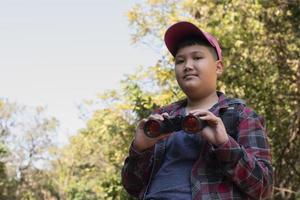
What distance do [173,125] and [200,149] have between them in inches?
7.1

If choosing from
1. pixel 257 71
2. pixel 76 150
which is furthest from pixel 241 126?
pixel 76 150

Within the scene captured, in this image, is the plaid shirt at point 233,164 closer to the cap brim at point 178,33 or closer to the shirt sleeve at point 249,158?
the shirt sleeve at point 249,158

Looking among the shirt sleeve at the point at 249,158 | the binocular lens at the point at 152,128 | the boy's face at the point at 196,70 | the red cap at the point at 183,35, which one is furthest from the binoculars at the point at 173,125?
the red cap at the point at 183,35

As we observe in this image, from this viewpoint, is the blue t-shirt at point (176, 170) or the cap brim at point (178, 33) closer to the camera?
the blue t-shirt at point (176, 170)

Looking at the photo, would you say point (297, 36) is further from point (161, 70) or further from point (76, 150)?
point (76, 150)

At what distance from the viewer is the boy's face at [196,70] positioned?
6.46 feet

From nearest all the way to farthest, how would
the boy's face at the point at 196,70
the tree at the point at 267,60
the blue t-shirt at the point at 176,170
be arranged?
1. the blue t-shirt at the point at 176,170
2. the boy's face at the point at 196,70
3. the tree at the point at 267,60

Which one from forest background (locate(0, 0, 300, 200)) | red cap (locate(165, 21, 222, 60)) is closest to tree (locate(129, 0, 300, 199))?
forest background (locate(0, 0, 300, 200))

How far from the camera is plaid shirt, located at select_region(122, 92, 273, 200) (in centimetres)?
176

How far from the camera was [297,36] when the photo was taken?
30.8ft

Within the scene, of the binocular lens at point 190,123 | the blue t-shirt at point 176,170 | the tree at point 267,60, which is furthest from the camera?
the tree at point 267,60

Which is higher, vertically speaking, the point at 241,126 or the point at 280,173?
the point at 241,126

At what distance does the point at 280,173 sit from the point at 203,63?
334 inches

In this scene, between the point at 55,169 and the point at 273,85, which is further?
the point at 55,169
